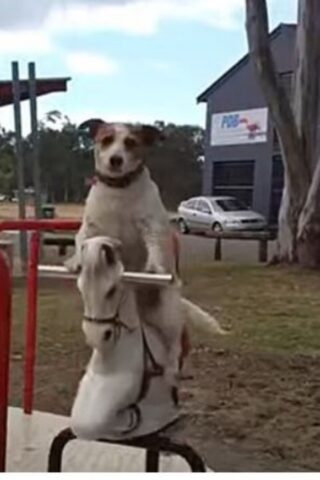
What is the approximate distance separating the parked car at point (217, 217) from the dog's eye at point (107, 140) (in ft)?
66.8

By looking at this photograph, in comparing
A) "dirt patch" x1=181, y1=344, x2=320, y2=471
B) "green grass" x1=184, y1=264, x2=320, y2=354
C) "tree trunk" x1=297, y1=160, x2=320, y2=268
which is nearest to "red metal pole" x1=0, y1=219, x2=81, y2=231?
"dirt patch" x1=181, y1=344, x2=320, y2=471

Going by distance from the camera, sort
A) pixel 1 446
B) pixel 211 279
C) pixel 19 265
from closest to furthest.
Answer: pixel 1 446 < pixel 19 265 < pixel 211 279

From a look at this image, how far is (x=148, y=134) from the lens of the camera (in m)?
2.67

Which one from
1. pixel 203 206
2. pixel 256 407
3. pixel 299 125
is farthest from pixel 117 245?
pixel 203 206

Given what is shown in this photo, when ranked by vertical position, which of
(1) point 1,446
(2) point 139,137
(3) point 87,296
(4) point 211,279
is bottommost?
(4) point 211,279

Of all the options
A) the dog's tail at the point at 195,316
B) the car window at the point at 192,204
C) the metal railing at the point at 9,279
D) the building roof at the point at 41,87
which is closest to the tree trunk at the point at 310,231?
the building roof at the point at 41,87

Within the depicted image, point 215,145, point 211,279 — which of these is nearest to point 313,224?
point 211,279

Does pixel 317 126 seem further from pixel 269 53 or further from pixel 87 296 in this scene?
pixel 87 296

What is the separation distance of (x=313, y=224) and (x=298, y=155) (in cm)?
93

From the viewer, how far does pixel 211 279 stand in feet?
38.1

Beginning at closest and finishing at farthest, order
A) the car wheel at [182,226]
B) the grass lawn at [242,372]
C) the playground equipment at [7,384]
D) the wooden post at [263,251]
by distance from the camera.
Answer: the playground equipment at [7,384] < the car wheel at [182,226] < the grass lawn at [242,372] < the wooden post at [263,251]

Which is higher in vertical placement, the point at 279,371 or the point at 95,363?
the point at 95,363

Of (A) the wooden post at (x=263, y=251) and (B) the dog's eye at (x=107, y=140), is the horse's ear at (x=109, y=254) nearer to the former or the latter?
(B) the dog's eye at (x=107, y=140)

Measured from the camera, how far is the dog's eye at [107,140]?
8.68ft
